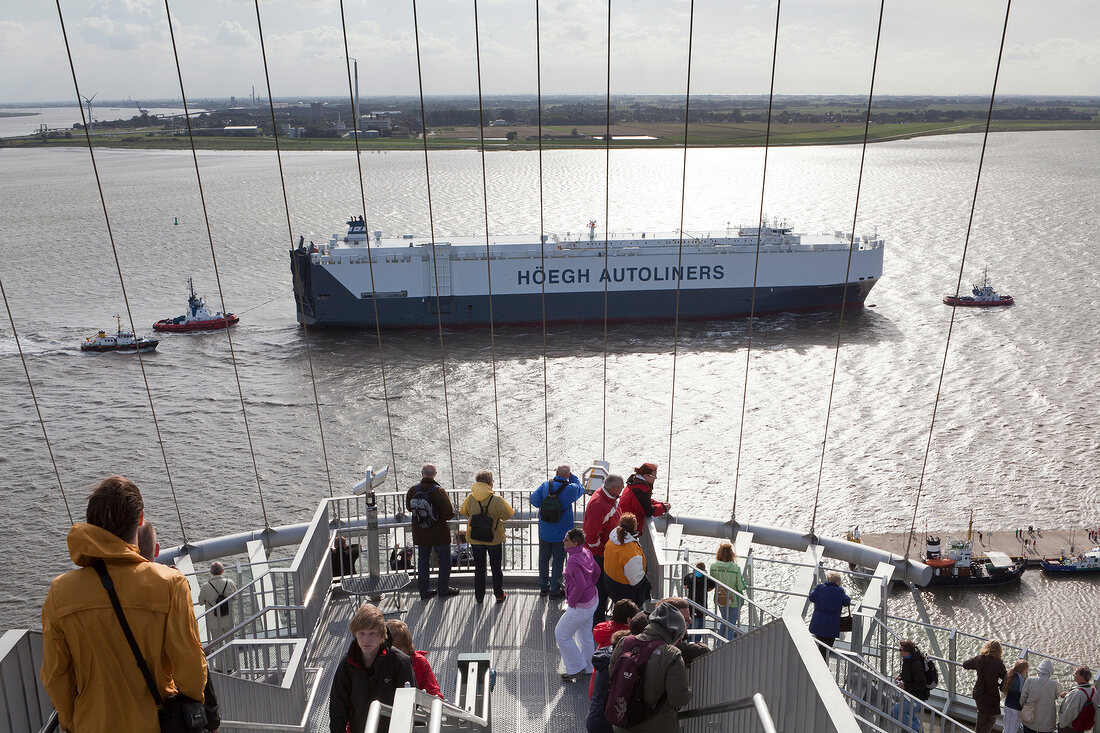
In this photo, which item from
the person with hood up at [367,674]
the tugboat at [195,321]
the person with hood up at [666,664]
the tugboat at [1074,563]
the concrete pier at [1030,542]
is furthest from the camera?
the tugboat at [195,321]

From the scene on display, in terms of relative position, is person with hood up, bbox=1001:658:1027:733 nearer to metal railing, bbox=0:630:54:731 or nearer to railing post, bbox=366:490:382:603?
railing post, bbox=366:490:382:603

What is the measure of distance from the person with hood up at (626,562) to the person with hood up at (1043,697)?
3998mm

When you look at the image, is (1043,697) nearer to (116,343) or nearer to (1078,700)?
(1078,700)

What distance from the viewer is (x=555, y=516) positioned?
772 cm

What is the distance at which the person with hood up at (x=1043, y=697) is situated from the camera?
7.71 meters

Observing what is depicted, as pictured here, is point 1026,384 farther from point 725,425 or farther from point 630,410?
point 630,410

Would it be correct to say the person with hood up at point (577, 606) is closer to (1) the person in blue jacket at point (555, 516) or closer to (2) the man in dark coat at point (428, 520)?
(1) the person in blue jacket at point (555, 516)

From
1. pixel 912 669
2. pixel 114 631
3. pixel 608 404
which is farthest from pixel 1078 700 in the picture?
pixel 608 404

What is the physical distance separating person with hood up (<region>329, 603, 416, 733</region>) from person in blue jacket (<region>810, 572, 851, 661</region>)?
164 inches

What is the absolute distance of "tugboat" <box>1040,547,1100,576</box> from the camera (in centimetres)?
2809

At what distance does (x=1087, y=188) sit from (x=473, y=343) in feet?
274

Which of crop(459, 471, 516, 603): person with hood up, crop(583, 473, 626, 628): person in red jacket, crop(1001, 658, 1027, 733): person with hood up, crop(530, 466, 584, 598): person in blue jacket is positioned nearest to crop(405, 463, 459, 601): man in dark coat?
crop(459, 471, 516, 603): person with hood up

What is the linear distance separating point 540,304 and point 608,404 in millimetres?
14305

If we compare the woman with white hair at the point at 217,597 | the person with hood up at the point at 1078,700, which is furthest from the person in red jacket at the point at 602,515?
the person with hood up at the point at 1078,700
